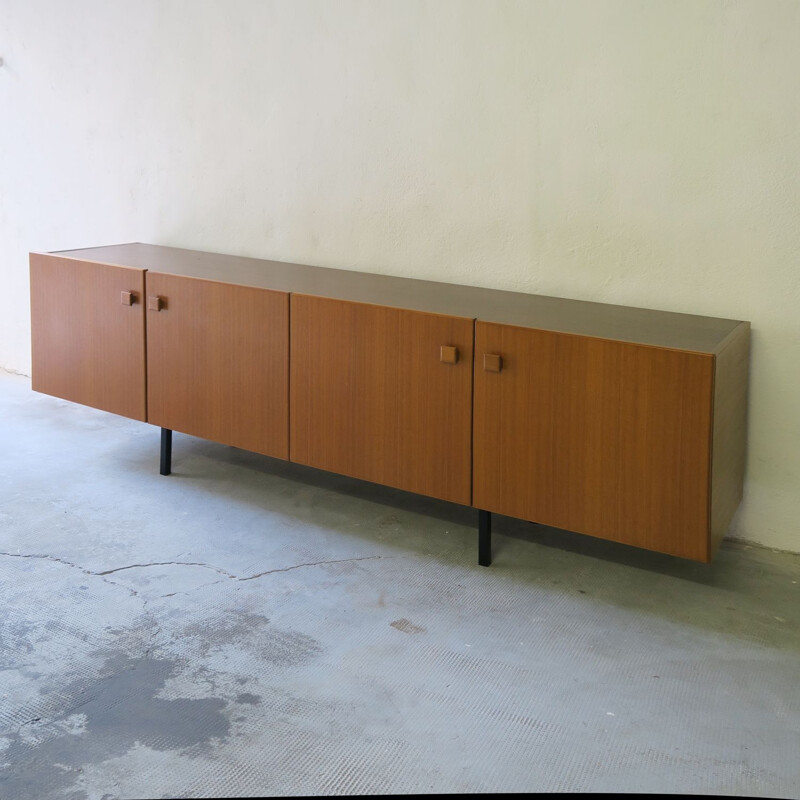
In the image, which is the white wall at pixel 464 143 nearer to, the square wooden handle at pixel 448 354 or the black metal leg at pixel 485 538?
the square wooden handle at pixel 448 354

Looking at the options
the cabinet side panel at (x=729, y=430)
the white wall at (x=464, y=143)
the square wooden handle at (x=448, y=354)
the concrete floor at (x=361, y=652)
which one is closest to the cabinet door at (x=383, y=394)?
the square wooden handle at (x=448, y=354)

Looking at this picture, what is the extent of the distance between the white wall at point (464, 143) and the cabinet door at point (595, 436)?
0.56m

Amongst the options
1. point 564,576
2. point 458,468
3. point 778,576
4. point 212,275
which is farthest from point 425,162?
point 778,576

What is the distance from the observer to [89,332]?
363 centimetres

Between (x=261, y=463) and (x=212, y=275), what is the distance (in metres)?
0.78

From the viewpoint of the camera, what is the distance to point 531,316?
2.80 metres

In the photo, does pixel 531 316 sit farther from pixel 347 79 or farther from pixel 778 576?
pixel 347 79

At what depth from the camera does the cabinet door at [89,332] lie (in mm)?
3506

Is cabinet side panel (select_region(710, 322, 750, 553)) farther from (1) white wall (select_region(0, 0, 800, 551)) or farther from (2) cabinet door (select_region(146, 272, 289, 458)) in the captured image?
(2) cabinet door (select_region(146, 272, 289, 458))

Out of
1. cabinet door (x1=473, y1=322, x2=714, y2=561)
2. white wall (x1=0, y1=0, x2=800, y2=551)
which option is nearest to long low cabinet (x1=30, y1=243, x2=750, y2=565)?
cabinet door (x1=473, y1=322, x2=714, y2=561)

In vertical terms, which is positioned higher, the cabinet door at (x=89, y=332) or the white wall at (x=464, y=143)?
the white wall at (x=464, y=143)

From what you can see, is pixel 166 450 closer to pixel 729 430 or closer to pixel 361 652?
pixel 361 652

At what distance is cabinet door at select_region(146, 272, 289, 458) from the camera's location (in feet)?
10.4

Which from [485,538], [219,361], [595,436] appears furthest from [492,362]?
[219,361]
